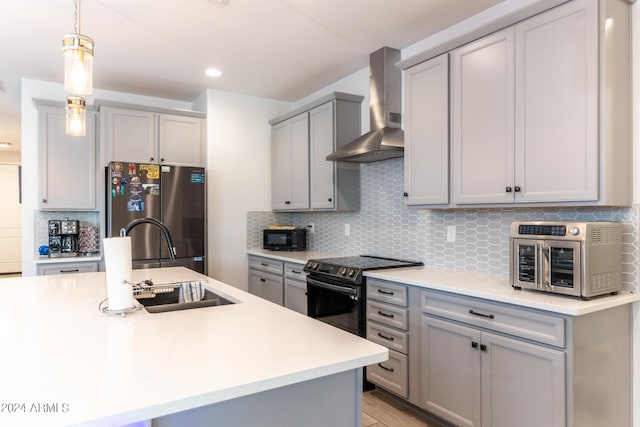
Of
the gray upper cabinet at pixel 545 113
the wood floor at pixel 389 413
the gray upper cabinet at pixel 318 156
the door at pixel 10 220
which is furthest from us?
the door at pixel 10 220

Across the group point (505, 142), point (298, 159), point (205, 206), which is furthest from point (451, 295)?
point (205, 206)

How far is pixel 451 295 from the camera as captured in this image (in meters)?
2.22

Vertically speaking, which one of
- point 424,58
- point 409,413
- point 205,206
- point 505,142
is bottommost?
point 409,413

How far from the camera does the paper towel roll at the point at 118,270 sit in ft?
5.10

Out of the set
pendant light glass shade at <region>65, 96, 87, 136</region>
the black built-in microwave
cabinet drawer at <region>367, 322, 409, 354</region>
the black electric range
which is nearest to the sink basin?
pendant light glass shade at <region>65, 96, 87, 136</region>

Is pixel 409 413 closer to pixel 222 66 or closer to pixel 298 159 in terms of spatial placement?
pixel 298 159

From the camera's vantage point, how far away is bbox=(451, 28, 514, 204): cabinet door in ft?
7.29

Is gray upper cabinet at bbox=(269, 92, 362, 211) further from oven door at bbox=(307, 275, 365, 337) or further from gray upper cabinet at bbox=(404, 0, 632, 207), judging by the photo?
gray upper cabinet at bbox=(404, 0, 632, 207)

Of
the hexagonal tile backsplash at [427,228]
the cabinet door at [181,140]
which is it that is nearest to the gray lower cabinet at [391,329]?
the hexagonal tile backsplash at [427,228]

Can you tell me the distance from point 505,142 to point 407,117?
0.80 meters

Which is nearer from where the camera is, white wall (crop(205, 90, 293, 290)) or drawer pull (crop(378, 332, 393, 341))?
drawer pull (crop(378, 332, 393, 341))

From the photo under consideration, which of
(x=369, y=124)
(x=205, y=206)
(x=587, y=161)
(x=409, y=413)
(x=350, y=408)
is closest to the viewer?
(x=350, y=408)

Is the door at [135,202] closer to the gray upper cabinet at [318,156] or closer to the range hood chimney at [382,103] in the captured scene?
the gray upper cabinet at [318,156]

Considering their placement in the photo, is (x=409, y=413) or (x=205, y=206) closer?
(x=409, y=413)
